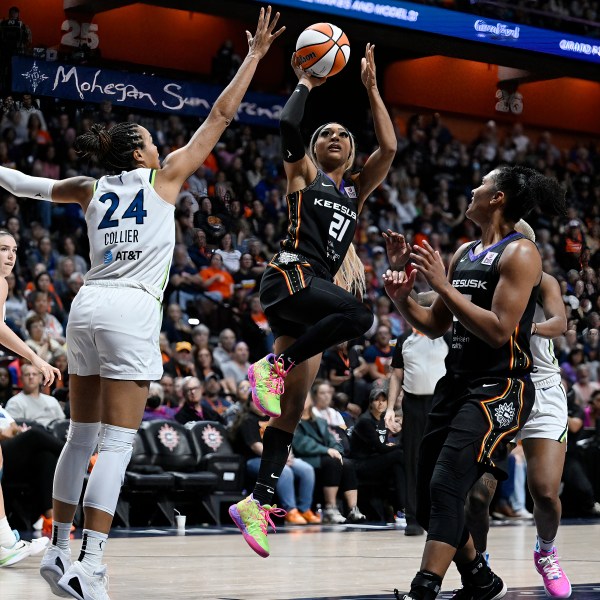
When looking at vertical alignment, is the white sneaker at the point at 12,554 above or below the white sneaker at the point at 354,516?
above

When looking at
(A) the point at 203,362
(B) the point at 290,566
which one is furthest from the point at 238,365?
(B) the point at 290,566

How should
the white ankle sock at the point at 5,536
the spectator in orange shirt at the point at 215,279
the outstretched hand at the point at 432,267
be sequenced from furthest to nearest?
1. the spectator in orange shirt at the point at 215,279
2. the white ankle sock at the point at 5,536
3. the outstretched hand at the point at 432,267

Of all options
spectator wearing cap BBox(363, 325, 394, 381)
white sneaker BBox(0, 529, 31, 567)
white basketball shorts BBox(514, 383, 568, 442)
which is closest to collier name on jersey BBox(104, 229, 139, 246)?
white basketball shorts BBox(514, 383, 568, 442)

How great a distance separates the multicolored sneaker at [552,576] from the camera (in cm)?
588

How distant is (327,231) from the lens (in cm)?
612

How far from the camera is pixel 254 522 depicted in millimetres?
5797

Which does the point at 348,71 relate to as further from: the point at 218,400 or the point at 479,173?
the point at 218,400

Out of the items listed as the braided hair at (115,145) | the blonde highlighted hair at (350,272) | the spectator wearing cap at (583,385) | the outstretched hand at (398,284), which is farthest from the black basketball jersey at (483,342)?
the spectator wearing cap at (583,385)

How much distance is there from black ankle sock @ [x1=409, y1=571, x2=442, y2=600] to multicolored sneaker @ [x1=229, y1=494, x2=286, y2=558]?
4.53ft

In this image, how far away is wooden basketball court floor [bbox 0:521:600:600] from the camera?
5.97 metres

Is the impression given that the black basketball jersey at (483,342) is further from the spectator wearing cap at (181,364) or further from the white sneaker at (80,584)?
the spectator wearing cap at (181,364)

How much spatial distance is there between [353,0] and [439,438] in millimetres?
13021

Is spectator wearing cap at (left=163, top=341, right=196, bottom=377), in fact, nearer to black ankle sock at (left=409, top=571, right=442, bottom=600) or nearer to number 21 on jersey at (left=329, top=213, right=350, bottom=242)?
number 21 on jersey at (left=329, top=213, right=350, bottom=242)

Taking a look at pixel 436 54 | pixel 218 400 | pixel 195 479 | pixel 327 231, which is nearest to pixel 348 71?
pixel 436 54
